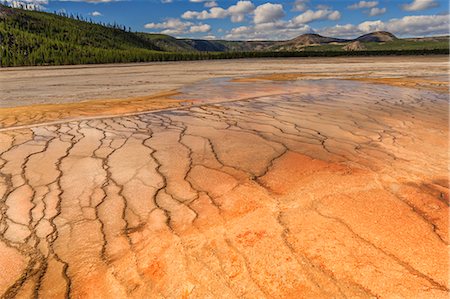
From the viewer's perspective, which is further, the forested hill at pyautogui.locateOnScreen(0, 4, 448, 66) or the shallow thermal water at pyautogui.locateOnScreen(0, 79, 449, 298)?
the forested hill at pyautogui.locateOnScreen(0, 4, 448, 66)

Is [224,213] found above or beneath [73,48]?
beneath

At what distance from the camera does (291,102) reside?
6238mm

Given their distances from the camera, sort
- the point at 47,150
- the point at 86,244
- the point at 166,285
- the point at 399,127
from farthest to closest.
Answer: the point at 399,127 → the point at 47,150 → the point at 86,244 → the point at 166,285

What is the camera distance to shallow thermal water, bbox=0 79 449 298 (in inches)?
60.5

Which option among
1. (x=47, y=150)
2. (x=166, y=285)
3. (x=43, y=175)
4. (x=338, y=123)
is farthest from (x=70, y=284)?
(x=338, y=123)

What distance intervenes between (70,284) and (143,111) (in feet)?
14.1

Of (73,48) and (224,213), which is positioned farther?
(73,48)

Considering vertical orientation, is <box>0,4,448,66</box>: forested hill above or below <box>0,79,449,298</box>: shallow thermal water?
above

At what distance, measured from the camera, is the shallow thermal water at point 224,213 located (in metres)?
1.54

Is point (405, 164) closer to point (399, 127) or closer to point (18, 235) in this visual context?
point (399, 127)

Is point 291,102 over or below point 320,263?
over

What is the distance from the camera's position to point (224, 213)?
2.11 meters

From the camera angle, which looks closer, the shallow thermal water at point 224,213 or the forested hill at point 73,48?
the shallow thermal water at point 224,213

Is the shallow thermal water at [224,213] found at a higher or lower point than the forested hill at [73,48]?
lower
